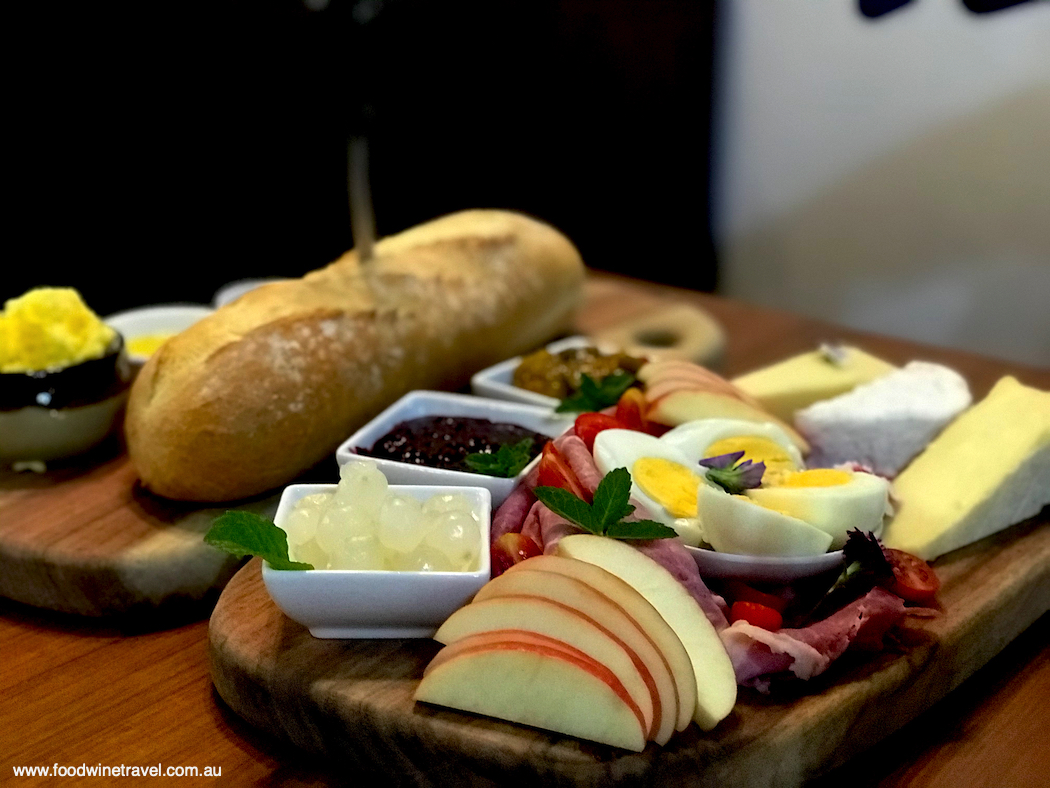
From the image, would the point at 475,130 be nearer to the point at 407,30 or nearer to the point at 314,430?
the point at 407,30

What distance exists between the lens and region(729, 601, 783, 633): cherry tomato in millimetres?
1499

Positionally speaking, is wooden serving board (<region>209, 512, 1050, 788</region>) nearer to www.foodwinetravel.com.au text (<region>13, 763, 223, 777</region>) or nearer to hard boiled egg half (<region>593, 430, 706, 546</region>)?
www.foodwinetravel.com.au text (<region>13, 763, 223, 777</region>)

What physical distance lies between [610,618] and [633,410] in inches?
31.5

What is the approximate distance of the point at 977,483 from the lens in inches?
71.9

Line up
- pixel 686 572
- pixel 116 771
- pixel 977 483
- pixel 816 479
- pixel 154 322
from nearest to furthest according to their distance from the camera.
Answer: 1. pixel 116 771
2. pixel 686 572
3. pixel 816 479
4. pixel 977 483
5. pixel 154 322

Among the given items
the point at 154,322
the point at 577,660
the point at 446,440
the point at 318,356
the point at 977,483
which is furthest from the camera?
the point at 154,322

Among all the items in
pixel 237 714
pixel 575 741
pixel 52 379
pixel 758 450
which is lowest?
pixel 237 714

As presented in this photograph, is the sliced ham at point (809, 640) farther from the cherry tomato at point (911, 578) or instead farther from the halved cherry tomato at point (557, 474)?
the halved cherry tomato at point (557, 474)

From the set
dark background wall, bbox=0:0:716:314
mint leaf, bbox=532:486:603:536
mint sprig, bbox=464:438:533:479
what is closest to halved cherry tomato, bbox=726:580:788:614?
mint leaf, bbox=532:486:603:536

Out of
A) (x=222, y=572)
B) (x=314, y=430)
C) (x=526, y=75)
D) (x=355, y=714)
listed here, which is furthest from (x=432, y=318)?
(x=526, y=75)

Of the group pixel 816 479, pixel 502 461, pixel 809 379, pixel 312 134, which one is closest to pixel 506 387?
pixel 502 461

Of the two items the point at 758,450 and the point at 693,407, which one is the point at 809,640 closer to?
the point at 758,450

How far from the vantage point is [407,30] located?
13.6 feet

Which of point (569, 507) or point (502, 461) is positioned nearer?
point (569, 507)
